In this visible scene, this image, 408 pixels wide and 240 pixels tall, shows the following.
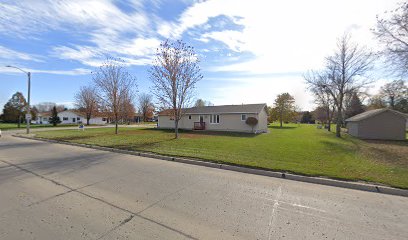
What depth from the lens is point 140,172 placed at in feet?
22.9

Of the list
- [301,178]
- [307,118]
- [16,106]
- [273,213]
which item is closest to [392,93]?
[307,118]

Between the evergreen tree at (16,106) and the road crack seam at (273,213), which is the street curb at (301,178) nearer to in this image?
the road crack seam at (273,213)

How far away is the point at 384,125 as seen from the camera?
69.6 ft

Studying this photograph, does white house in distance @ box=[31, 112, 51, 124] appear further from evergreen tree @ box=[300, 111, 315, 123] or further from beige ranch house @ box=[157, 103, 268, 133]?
evergreen tree @ box=[300, 111, 315, 123]

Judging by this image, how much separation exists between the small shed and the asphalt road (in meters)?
21.2

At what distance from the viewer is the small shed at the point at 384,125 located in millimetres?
20766

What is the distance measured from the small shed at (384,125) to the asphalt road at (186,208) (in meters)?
21.2

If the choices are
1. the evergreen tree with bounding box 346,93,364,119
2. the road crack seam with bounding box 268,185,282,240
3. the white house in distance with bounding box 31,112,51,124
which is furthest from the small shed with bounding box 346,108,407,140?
the white house in distance with bounding box 31,112,51,124

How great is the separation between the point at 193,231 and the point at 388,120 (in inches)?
1039

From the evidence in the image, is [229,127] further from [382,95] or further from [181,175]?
[382,95]

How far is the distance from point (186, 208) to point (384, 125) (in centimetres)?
2579

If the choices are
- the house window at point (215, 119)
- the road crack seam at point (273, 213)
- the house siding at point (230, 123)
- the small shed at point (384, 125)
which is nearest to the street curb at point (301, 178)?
the road crack seam at point (273, 213)

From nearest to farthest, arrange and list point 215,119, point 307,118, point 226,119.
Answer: point 226,119, point 215,119, point 307,118

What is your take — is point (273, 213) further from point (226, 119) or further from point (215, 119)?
point (215, 119)
